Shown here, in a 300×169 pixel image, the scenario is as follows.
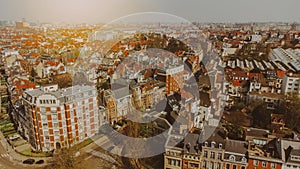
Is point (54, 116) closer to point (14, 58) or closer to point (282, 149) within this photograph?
point (282, 149)

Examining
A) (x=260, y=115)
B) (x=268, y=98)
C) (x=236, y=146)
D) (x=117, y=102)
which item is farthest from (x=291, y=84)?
(x=117, y=102)

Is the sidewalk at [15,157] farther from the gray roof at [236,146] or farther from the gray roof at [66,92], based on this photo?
the gray roof at [236,146]

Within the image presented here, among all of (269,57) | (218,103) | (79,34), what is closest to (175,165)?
(218,103)

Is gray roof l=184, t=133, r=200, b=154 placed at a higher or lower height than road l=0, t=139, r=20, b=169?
higher

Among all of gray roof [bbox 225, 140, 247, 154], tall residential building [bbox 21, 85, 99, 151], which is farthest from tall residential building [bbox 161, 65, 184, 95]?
gray roof [bbox 225, 140, 247, 154]

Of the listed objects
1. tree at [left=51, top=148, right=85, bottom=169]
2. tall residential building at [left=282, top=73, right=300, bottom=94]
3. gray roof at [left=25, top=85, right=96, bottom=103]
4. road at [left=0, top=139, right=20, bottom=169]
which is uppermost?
gray roof at [left=25, top=85, right=96, bottom=103]

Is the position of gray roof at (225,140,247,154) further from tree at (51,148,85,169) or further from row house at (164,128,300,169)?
tree at (51,148,85,169)

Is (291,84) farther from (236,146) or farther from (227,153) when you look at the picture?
(227,153)

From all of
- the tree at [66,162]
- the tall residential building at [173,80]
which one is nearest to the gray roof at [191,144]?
the tree at [66,162]
